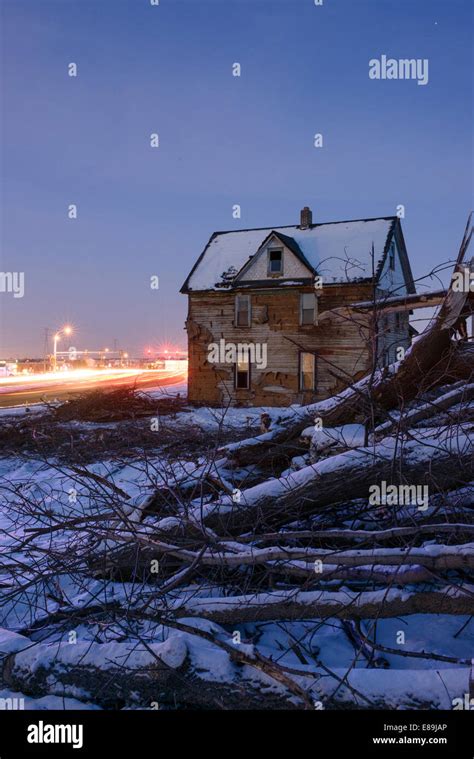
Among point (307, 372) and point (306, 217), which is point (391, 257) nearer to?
point (306, 217)

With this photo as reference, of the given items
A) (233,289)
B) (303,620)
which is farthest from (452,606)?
(233,289)

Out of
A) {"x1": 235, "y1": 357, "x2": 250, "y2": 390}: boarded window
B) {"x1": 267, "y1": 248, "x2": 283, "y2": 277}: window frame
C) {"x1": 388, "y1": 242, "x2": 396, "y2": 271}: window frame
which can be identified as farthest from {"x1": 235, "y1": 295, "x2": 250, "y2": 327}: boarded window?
{"x1": 388, "y1": 242, "x2": 396, "y2": 271}: window frame

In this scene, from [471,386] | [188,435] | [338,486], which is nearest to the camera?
[338,486]

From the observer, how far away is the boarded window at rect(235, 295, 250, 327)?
70.2 ft

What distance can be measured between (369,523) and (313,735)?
199cm

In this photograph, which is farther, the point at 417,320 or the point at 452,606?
the point at 417,320

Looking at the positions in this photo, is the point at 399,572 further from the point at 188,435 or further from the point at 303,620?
the point at 188,435

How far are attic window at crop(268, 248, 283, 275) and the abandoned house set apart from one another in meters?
0.04

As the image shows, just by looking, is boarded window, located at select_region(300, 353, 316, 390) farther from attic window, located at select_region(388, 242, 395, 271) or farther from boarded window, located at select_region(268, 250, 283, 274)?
attic window, located at select_region(388, 242, 395, 271)

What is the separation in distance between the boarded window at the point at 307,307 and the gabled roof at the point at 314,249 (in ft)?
3.20

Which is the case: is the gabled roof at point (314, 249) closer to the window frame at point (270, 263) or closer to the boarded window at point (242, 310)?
the window frame at point (270, 263)

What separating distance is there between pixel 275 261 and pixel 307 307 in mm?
2324

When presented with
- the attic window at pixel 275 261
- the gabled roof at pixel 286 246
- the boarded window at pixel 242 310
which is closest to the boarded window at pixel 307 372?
the boarded window at pixel 242 310

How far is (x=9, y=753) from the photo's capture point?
106 inches
